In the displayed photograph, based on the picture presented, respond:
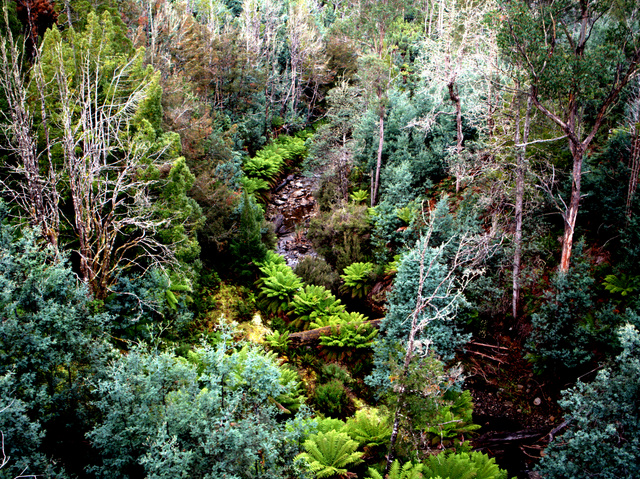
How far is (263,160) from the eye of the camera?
24641 millimetres

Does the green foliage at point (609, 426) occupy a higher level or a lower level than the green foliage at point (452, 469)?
higher

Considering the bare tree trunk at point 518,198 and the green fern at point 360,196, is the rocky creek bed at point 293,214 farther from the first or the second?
the bare tree trunk at point 518,198

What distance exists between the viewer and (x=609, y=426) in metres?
6.20

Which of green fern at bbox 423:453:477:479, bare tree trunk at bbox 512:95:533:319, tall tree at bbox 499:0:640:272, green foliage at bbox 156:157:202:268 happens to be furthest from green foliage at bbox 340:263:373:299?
green fern at bbox 423:453:477:479

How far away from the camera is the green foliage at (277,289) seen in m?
14.6

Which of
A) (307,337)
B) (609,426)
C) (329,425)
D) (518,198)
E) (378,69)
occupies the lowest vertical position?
(307,337)

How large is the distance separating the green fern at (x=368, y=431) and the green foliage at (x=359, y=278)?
6.47m

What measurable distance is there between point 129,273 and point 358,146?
42.0 ft

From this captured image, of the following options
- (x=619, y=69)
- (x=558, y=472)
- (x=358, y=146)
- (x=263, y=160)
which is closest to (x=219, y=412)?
(x=558, y=472)

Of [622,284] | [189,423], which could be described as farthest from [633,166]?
[189,423]

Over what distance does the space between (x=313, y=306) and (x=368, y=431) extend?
226 inches

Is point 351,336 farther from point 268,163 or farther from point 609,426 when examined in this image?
point 268,163

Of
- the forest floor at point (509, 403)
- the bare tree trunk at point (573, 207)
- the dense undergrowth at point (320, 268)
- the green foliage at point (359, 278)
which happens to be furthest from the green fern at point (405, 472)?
the green foliage at point (359, 278)

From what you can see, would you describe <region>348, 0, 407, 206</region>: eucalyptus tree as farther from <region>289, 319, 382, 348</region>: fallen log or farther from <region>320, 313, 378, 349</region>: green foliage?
<region>289, 319, 382, 348</region>: fallen log
